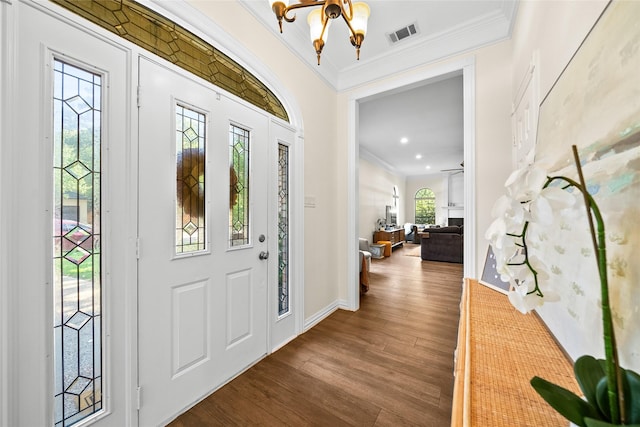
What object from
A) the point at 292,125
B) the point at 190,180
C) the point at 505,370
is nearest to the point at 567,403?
the point at 505,370

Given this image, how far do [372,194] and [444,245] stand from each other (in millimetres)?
2649

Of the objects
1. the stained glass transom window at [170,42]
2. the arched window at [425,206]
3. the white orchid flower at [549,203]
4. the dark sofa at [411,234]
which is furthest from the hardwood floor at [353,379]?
the arched window at [425,206]

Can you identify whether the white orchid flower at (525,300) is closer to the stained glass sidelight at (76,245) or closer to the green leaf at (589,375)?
the green leaf at (589,375)

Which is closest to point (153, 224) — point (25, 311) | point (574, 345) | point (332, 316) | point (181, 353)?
point (25, 311)

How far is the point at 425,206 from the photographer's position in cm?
1074

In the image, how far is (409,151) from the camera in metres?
6.85

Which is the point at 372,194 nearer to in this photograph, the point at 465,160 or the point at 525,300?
the point at 465,160

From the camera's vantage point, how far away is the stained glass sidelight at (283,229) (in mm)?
2297

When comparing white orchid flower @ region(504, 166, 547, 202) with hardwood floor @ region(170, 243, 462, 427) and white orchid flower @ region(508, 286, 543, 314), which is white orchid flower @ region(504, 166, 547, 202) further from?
hardwood floor @ region(170, 243, 462, 427)

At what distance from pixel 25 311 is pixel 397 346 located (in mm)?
2409

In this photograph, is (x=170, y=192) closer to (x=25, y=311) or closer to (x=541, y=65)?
(x=25, y=311)

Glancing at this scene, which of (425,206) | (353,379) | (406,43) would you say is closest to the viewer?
(353,379)

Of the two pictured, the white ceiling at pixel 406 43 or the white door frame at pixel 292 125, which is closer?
the white door frame at pixel 292 125

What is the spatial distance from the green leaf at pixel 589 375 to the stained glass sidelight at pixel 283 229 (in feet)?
6.68
